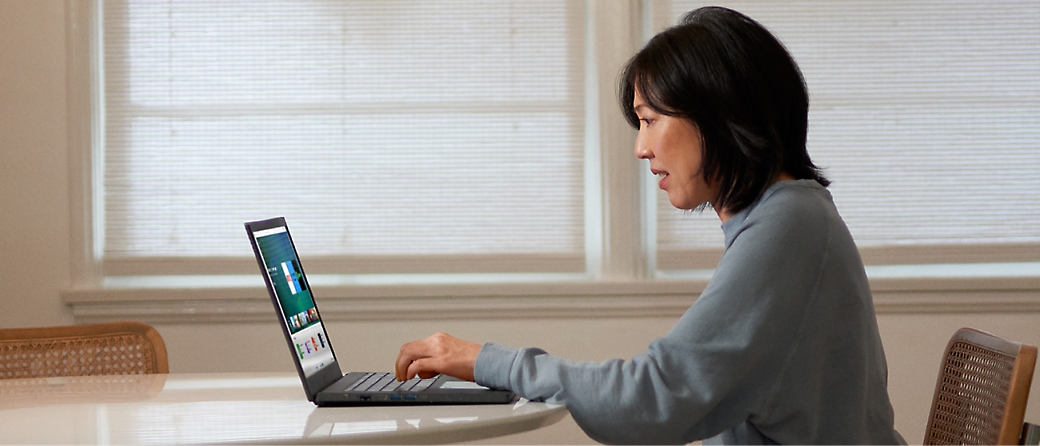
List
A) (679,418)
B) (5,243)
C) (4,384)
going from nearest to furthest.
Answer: (679,418) → (4,384) → (5,243)

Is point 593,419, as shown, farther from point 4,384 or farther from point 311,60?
point 311,60

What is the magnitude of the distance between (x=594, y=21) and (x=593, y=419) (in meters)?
1.90

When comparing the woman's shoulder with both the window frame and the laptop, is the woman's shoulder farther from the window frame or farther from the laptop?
the window frame

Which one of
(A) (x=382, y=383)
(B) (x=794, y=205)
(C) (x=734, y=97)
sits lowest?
(A) (x=382, y=383)

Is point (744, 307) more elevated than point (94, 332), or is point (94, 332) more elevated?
point (744, 307)

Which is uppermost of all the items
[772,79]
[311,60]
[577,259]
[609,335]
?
[311,60]

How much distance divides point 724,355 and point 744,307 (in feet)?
0.21

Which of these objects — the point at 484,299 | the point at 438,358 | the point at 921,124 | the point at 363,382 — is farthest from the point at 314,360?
the point at 921,124

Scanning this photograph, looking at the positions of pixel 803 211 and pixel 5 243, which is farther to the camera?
pixel 5 243

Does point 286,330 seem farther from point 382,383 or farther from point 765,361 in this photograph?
point 765,361

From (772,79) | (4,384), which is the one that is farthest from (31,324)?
(772,79)

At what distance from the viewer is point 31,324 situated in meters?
2.75

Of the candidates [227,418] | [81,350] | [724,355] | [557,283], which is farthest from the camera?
[557,283]

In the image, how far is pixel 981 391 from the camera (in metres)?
1.35
